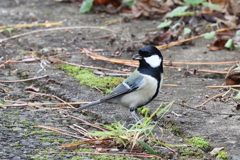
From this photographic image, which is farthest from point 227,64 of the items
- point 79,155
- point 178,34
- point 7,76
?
point 79,155

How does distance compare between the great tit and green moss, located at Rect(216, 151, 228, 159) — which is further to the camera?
the great tit

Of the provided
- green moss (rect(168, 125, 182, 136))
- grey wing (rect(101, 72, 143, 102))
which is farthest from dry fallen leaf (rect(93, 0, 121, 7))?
green moss (rect(168, 125, 182, 136))

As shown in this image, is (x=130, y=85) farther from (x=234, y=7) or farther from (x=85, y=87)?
(x=234, y=7)

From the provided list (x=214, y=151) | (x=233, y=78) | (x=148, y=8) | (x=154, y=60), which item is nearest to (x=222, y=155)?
(x=214, y=151)

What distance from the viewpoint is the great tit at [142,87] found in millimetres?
3025

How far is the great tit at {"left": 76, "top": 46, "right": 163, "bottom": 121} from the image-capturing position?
303cm

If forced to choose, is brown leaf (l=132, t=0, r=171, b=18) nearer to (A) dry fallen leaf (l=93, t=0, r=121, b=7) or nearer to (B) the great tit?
(A) dry fallen leaf (l=93, t=0, r=121, b=7)

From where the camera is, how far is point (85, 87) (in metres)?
3.45

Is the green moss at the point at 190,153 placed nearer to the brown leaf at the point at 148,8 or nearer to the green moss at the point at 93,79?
the green moss at the point at 93,79

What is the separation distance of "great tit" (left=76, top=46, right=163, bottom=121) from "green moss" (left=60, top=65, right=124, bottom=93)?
1.08 feet

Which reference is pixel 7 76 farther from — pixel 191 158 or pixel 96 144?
pixel 191 158

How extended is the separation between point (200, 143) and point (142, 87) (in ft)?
2.46

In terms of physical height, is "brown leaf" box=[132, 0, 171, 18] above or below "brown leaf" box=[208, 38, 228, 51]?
above

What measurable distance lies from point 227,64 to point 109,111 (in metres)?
1.44
